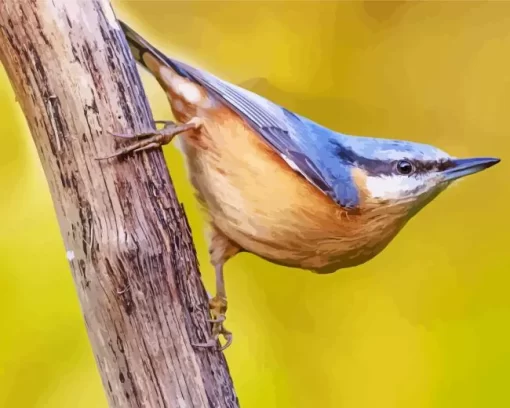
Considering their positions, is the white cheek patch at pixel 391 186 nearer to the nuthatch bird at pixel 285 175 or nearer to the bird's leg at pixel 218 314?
the nuthatch bird at pixel 285 175

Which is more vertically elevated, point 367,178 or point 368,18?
point 368,18

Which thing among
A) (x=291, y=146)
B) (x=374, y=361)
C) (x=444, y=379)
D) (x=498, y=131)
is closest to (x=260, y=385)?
(x=374, y=361)

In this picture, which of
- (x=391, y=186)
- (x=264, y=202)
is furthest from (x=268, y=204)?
(x=391, y=186)

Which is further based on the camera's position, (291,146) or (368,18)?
(368,18)

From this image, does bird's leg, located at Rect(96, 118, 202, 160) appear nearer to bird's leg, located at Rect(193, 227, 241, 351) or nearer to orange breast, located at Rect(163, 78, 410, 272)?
orange breast, located at Rect(163, 78, 410, 272)

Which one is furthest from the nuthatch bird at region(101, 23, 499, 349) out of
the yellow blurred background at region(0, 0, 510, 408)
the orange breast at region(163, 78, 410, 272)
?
the yellow blurred background at region(0, 0, 510, 408)

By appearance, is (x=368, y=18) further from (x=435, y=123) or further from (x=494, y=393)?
(x=494, y=393)

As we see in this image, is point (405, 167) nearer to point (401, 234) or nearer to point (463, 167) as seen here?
point (463, 167)
